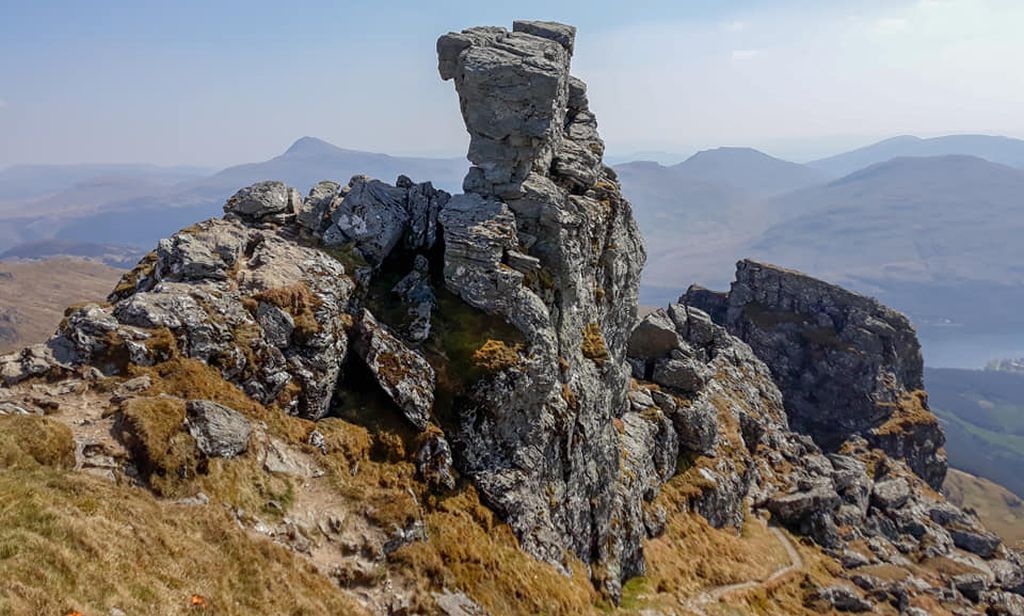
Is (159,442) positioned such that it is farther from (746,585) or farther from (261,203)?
(746,585)

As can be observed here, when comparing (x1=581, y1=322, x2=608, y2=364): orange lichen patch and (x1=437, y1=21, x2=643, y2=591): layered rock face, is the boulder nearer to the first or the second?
(x1=437, y1=21, x2=643, y2=591): layered rock face

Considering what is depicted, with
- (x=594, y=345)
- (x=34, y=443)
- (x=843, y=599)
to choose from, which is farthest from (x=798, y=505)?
(x=34, y=443)

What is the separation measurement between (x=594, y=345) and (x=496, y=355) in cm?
1457

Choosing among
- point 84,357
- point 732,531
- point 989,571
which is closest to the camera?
point 84,357

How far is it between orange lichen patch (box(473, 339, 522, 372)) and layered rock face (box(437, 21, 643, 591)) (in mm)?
556

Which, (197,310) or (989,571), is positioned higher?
(197,310)

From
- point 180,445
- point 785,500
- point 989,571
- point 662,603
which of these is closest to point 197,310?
point 180,445

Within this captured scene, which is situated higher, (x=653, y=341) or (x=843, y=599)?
(x=653, y=341)

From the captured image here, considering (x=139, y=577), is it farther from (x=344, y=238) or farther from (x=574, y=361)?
(x=574, y=361)

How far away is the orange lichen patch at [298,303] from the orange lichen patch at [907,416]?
145m

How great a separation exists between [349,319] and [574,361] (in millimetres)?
17942

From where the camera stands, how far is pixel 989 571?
93.9m

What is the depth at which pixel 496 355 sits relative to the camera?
41250 mm

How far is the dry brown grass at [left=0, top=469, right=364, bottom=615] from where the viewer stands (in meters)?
18.5
